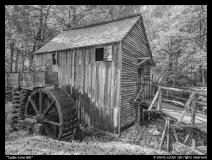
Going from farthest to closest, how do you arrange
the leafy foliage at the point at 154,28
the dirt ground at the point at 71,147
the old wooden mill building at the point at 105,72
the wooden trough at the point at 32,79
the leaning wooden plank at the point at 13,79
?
the leafy foliage at the point at 154,28, the leaning wooden plank at the point at 13,79, the wooden trough at the point at 32,79, the old wooden mill building at the point at 105,72, the dirt ground at the point at 71,147

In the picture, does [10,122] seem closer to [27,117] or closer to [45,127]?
[27,117]

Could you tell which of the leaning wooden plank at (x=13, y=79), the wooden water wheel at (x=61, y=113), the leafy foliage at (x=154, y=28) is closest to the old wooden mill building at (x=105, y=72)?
the wooden water wheel at (x=61, y=113)

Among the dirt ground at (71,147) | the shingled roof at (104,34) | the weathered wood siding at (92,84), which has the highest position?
the shingled roof at (104,34)

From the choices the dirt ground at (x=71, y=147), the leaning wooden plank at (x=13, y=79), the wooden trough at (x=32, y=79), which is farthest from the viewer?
the leaning wooden plank at (x=13, y=79)

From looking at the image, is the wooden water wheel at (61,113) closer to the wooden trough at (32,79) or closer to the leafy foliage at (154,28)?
the wooden trough at (32,79)

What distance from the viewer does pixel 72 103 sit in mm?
8773

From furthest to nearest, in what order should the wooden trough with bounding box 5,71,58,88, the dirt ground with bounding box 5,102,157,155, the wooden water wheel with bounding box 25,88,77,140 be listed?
the wooden trough with bounding box 5,71,58,88, the wooden water wheel with bounding box 25,88,77,140, the dirt ground with bounding box 5,102,157,155

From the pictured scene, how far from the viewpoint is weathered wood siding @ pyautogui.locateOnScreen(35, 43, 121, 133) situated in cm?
762

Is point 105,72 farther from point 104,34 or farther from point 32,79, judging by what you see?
point 32,79

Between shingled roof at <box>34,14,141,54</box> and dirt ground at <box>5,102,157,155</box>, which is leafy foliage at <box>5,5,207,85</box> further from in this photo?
dirt ground at <box>5,102,157,155</box>

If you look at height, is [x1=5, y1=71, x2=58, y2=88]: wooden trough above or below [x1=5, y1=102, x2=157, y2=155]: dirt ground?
above

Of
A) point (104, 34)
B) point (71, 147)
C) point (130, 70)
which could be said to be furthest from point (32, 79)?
point (130, 70)

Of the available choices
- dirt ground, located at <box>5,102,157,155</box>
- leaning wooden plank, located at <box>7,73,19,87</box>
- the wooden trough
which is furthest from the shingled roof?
dirt ground, located at <box>5,102,157,155</box>

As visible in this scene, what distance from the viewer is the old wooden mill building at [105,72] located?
25.0 feet
